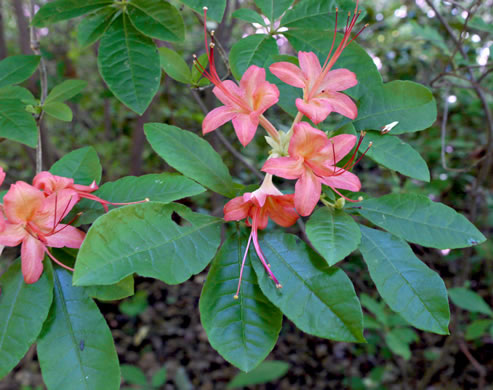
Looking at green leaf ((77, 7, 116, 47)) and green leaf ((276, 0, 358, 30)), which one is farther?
green leaf ((77, 7, 116, 47))

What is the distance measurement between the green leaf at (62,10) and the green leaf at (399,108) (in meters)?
0.75

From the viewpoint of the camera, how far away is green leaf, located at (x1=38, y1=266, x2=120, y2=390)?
78 centimetres

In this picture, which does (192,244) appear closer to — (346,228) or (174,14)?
(346,228)

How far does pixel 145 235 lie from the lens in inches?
29.7

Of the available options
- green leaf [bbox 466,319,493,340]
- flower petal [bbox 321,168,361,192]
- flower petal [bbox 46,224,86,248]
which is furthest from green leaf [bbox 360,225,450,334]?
green leaf [bbox 466,319,493,340]

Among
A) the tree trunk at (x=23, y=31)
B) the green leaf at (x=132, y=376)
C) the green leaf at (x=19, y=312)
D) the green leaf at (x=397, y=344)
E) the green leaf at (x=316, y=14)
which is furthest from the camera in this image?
the green leaf at (x=132, y=376)

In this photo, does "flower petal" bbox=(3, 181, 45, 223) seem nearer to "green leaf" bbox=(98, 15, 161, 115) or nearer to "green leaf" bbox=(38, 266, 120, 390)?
"green leaf" bbox=(38, 266, 120, 390)

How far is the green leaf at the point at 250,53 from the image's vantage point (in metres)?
0.97

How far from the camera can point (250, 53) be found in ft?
3.23

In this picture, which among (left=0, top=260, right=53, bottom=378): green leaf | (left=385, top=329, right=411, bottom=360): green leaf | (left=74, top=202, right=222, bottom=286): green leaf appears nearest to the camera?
(left=74, top=202, right=222, bottom=286): green leaf

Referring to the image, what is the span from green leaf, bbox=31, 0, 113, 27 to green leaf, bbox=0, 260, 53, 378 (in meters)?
0.65

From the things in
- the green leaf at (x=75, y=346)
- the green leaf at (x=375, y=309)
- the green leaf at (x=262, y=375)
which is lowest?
the green leaf at (x=262, y=375)

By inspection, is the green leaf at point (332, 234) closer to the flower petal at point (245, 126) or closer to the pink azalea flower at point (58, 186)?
the flower petal at point (245, 126)

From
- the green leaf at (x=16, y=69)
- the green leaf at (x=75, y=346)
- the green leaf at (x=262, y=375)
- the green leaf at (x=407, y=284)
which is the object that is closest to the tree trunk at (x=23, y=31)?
the green leaf at (x=16, y=69)
